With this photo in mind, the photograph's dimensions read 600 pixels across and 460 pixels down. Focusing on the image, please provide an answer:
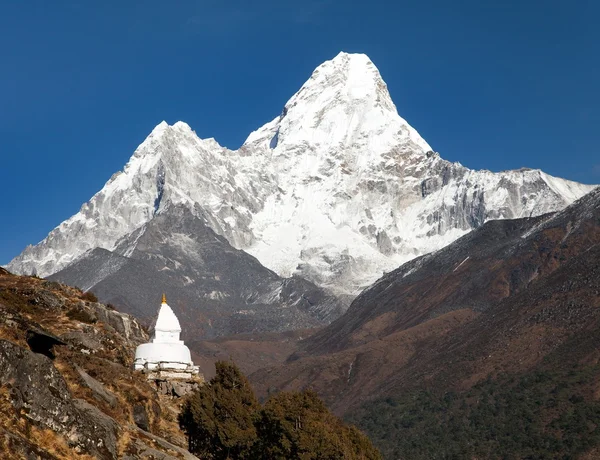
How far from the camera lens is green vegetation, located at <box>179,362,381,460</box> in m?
59.0

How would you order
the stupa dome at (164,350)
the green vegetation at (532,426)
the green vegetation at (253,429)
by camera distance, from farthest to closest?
the green vegetation at (532,426), the stupa dome at (164,350), the green vegetation at (253,429)

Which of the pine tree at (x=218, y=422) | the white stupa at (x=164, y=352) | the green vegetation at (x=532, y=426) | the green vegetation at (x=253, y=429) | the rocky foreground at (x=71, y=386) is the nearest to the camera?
the rocky foreground at (x=71, y=386)

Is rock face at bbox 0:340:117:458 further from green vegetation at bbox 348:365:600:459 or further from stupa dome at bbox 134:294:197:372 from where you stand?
green vegetation at bbox 348:365:600:459

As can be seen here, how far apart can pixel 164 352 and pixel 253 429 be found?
949 centimetres

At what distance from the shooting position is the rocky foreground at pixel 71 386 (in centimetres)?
3147

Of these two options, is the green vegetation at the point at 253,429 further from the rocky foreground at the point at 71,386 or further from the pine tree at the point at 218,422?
the rocky foreground at the point at 71,386

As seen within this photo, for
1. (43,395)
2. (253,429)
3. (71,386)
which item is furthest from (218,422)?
(43,395)

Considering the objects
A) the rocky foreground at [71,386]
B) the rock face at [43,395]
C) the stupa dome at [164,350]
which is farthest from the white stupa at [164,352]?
the rock face at [43,395]

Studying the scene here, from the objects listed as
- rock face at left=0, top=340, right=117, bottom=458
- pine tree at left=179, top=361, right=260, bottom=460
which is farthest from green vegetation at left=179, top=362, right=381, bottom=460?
rock face at left=0, top=340, right=117, bottom=458

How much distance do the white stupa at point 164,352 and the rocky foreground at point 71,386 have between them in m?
1.01

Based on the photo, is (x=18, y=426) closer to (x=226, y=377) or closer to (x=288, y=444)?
(x=288, y=444)

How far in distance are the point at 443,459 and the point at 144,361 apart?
121300 millimetres

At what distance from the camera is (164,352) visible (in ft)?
224

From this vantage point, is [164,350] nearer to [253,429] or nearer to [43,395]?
[253,429]
